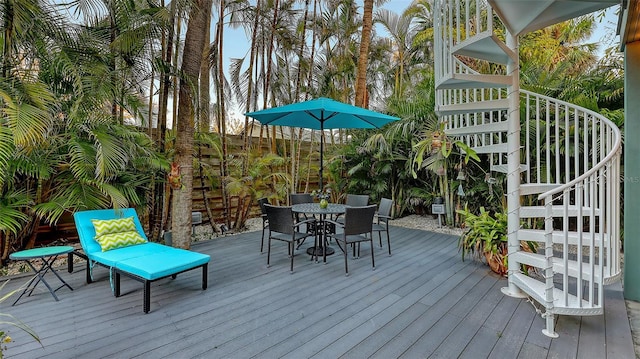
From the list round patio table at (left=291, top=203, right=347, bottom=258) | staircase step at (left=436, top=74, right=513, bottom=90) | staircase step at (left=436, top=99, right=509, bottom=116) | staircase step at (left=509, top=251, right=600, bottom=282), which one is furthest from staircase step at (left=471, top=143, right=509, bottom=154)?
round patio table at (left=291, top=203, right=347, bottom=258)

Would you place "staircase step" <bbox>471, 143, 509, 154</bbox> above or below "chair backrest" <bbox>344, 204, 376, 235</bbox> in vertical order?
above

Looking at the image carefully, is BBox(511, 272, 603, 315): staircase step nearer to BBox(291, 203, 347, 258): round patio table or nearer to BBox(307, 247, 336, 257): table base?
BBox(291, 203, 347, 258): round patio table

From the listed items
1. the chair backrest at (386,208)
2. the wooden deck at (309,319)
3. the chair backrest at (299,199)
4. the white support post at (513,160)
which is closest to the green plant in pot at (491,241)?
the wooden deck at (309,319)

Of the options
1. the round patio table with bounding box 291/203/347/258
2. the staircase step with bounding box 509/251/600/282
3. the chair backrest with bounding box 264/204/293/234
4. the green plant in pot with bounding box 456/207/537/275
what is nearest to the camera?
the staircase step with bounding box 509/251/600/282

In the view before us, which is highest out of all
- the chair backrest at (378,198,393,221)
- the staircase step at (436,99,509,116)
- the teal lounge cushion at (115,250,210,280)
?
the staircase step at (436,99,509,116)

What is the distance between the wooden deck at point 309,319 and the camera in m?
1.97

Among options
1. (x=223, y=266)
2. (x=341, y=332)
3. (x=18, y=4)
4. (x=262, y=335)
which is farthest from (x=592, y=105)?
(x=18, y=4)

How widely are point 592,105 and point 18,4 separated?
6853 millimetres

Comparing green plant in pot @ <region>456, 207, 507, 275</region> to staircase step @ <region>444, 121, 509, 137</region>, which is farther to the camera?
green plant in pot @ <region>456, 207, 507, 275</region>

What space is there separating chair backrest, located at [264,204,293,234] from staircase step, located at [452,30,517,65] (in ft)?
7.90

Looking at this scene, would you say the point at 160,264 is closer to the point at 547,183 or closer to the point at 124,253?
the point at 124,253

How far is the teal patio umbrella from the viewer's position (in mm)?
3857

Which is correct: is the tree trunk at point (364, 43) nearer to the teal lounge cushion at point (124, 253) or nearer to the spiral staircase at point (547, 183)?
the spiral staircase at point (547, 183)

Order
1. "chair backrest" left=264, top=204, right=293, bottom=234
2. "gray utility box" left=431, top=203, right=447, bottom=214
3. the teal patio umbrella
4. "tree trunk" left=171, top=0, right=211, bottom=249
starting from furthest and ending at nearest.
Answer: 1. "gray utility box" left=431, top=203, right=447, bottom=214
2. "tree trunk" left=171, top=0, right=211, bottom=249
3. the teal patio umbrella
4. "chair backrest" left=264, top=204, right=293, bottom=234
